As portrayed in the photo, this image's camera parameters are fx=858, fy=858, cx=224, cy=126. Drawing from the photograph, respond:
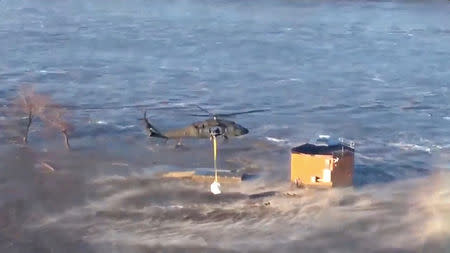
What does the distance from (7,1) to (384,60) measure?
928 inches

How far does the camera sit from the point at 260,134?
18.0 metres

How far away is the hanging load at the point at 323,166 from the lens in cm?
1427

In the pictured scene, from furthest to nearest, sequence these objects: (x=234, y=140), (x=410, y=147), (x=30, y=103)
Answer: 1. (x=30, y=103)
2. (x=234, y=140)
3. (x=410, y=147)

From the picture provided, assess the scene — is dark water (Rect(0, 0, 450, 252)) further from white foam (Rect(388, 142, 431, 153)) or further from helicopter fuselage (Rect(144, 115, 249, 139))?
helicopter fuselage (Rect(144, 115, 249, 139))

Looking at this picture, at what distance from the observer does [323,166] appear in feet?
46.9

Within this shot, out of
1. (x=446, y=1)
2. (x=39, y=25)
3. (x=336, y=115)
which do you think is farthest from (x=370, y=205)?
(x=446, y=1)

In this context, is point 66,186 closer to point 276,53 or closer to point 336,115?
point 336,115

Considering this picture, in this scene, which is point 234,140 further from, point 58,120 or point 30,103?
point 30,103

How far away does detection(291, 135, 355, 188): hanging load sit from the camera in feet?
46.8

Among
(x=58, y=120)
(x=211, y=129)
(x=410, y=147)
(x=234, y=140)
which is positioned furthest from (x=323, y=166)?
(x=58, y=120)

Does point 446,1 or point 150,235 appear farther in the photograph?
point 446,1

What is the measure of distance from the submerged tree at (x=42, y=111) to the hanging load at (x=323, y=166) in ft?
16.3

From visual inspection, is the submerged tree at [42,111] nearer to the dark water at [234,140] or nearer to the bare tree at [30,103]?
the bare tree at [30,103]

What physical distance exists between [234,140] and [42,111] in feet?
14.3
